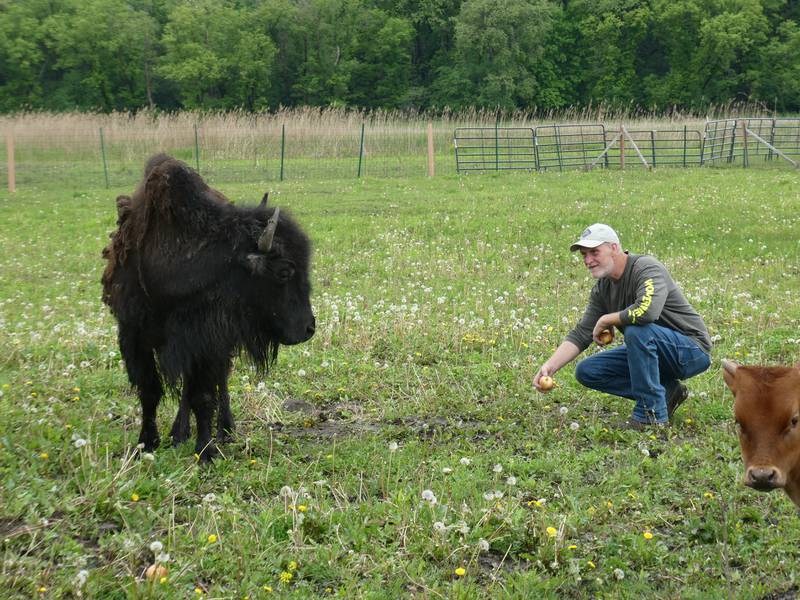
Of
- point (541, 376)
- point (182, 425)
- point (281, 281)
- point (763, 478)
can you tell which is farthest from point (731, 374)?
point (182, 425)

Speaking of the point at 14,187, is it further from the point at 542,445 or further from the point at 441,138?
the point at 542,445

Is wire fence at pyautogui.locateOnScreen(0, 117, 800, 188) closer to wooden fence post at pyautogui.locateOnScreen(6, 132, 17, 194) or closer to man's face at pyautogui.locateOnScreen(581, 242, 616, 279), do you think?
wooden fence post at pyautogui.locateOnScreen(6, 132, 17, 194)

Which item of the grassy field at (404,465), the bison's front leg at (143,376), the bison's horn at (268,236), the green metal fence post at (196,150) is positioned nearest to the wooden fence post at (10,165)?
the green metal fence post at (196,150)

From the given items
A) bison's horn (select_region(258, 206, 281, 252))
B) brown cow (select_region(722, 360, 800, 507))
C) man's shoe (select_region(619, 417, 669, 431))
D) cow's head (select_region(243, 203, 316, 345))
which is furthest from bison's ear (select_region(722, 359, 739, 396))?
bison's horn (select_region(258, 206, 281, 252))

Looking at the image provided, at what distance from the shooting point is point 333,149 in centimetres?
3244

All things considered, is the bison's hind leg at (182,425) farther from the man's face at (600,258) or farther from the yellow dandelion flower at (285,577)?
the man's face at (600,258)

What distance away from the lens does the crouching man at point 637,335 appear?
6.68 meters

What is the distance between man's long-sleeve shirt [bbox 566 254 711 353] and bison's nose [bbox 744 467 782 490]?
2236mm

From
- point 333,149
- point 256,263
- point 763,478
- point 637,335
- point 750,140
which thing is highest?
point 256,263

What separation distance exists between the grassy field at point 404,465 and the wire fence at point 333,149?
1787 cm

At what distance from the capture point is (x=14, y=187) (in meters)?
28.0

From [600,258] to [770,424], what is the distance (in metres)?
2.27

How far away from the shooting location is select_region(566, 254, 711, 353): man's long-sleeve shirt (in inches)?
262

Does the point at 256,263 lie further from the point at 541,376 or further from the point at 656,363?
the point at 656,363
